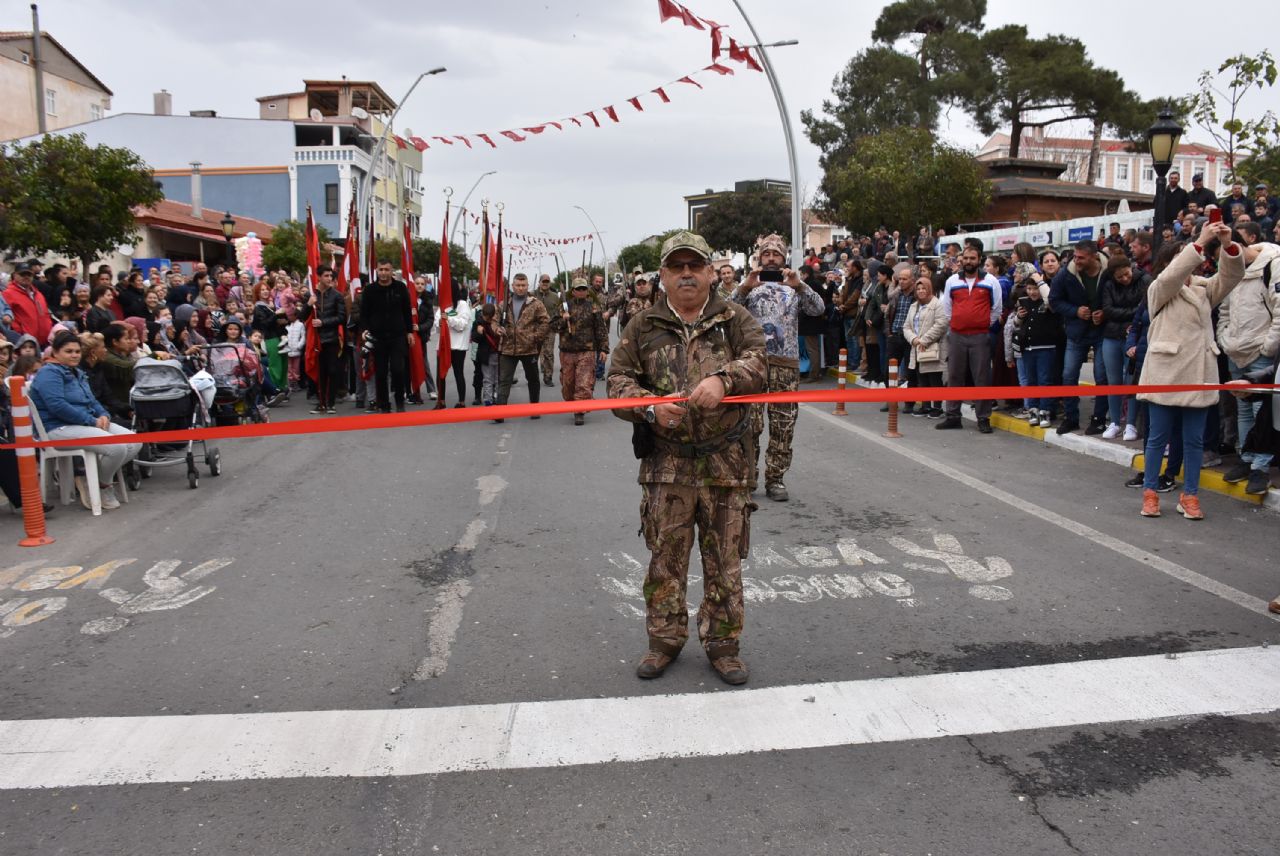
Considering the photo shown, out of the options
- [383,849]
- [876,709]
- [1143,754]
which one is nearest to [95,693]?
[383,849]

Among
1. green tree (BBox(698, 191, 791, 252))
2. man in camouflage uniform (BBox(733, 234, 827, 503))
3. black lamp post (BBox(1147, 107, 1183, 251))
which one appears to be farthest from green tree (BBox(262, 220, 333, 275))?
man in camouflage uniform (BBox(733, 234, 827, 503))


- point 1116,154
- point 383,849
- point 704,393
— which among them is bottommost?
point 383,849

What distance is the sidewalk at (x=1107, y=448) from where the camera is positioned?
800 centimetres

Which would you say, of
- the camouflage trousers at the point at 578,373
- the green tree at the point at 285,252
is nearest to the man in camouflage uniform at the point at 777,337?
the camouflage trousers at the point at 578,373

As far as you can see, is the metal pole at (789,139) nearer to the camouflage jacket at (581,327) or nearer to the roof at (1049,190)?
the camouflage jacket at (581,327)

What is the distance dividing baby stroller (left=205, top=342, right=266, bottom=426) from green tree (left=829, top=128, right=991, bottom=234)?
88.5ft

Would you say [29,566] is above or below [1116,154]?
below

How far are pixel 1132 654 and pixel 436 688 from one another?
10.1 feet

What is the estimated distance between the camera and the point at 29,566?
21.6 feet

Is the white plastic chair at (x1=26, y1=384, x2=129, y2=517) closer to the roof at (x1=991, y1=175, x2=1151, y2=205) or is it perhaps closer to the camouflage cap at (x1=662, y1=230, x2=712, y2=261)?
the camouflage cap at (x1=662, y1=230, x2=712, y2=261)

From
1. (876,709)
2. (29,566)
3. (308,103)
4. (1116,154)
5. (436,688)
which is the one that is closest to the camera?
(876,709)

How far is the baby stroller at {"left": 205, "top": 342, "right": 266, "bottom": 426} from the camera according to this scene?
456 inches

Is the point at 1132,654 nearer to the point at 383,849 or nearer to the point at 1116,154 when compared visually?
the point at 383,849

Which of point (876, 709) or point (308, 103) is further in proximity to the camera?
point (308, 103)
